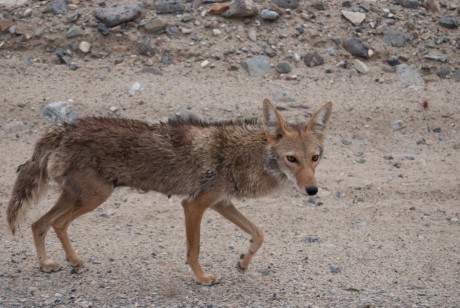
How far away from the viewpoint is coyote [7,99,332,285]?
800 cm

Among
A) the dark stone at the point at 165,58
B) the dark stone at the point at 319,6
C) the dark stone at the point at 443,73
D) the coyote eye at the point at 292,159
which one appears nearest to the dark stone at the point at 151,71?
the dark stone at the point at 165,58

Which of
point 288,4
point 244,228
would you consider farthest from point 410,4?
point 244,228

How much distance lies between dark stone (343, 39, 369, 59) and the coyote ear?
5.93m

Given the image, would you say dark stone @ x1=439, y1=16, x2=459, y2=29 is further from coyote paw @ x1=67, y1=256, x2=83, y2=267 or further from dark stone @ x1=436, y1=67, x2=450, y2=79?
coyote paw @ x1=67, y1=256, x2=83, y2=267

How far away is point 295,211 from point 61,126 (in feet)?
10.9

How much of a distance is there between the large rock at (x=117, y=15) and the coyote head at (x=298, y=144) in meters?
6.17

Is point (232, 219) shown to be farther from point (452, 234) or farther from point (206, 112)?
point (206, 112)

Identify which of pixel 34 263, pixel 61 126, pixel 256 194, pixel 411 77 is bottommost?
pixel 411 77

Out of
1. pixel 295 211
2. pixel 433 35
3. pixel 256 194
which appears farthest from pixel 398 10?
pixel 256 194

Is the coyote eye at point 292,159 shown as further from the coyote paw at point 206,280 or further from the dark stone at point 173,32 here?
the dark stone at point 173,32

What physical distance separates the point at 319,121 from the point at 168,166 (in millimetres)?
1686

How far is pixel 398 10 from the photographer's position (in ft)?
47.9

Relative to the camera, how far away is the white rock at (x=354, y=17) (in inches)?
556

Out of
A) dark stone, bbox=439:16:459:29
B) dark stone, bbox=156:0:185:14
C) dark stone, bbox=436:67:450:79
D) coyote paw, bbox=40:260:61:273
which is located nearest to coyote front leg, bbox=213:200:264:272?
coyote paw, bbox=40:260:61:273
